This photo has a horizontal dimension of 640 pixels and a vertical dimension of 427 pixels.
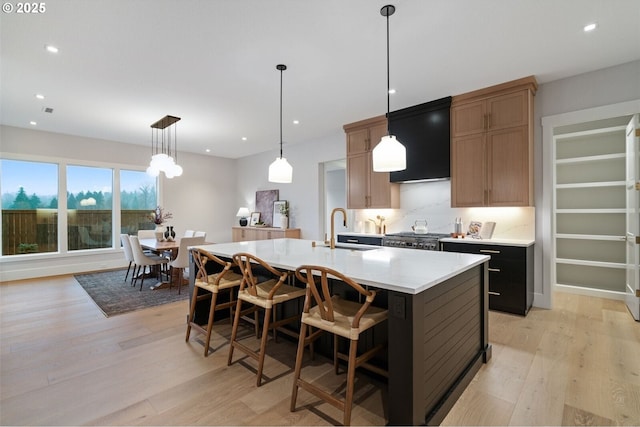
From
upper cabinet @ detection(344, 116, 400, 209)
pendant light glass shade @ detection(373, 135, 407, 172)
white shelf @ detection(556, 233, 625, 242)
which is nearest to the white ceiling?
upper cabinet @ detection(344, 116, 400, 209)

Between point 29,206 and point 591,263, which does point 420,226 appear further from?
point 29,206

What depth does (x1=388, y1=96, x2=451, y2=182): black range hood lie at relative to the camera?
4.09 meters

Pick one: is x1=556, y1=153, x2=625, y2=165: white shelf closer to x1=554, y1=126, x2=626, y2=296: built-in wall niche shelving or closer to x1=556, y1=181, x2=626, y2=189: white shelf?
x1=554, y1=126, x2=626, y2=296: built-in wall niche shelving

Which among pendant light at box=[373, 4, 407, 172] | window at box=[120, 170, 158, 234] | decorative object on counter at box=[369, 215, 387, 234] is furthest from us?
window at box=[120, 170, 158, 234]

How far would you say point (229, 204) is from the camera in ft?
28.1

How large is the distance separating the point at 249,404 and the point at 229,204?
7.21m

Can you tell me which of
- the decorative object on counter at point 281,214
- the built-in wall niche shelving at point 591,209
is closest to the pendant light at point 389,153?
the built-in wall niche shelving at point 591,209

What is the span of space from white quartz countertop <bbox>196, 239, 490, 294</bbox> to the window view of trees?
5.04 metres

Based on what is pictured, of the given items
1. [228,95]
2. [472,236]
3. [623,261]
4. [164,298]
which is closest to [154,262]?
[164,298]

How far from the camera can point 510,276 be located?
11.2 ft

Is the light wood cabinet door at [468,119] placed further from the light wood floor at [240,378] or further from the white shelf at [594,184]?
the light wood floor at [240,378]

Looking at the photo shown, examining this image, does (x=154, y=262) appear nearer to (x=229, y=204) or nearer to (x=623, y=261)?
(x=229, y=204)

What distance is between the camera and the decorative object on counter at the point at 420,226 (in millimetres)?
4401

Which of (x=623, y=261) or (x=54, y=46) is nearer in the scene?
(x=54, y=46)
